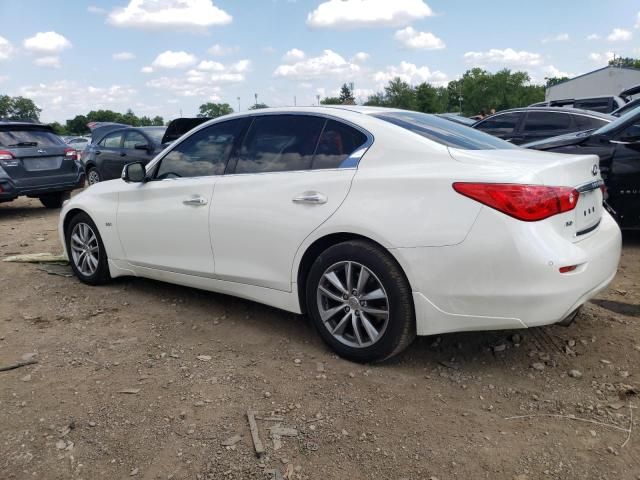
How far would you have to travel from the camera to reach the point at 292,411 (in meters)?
2.86

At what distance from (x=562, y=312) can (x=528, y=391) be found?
483 mm

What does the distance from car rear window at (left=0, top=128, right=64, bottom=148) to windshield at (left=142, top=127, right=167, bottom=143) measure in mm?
1630

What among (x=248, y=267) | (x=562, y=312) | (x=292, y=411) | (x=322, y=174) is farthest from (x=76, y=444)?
(x=562, y=312)

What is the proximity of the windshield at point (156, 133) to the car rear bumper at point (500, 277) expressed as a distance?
28.7 feet

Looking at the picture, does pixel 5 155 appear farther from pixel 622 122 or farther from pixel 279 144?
pixel 622 122

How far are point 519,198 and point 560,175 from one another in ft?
1.14

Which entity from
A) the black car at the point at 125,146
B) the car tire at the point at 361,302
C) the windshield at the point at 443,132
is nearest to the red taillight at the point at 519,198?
the windshield at the point at 443,132

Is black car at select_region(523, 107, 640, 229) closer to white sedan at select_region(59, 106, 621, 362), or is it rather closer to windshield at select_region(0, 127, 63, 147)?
white sedan at select_region(59, 106, 621, 362)

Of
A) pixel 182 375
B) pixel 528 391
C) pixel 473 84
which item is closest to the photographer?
pixel 528 391

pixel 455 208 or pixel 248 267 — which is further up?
pixel 455 208

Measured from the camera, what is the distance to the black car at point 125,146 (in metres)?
10.2

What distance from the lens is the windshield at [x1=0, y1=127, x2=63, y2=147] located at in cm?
916

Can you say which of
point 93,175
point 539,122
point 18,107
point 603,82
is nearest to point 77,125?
point 18,107

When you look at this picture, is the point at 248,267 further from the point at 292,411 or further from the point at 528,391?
the point at 528,391
